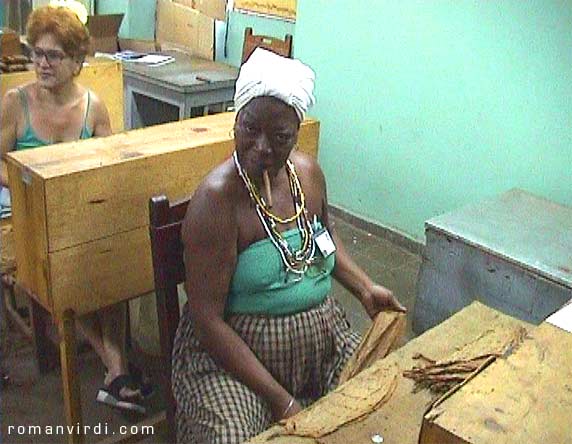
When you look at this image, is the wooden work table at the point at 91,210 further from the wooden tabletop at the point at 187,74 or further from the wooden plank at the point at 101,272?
the wooden tabletop at the point at 187,74

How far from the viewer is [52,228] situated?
1832mm

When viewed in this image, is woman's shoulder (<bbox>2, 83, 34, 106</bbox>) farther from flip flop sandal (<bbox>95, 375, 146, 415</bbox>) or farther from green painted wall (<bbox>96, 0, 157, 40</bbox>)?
green painted wall (<bbox>96, 0, 157, 40</bbox>)

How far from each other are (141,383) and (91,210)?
89 cm

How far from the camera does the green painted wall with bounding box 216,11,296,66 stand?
456 centimetres

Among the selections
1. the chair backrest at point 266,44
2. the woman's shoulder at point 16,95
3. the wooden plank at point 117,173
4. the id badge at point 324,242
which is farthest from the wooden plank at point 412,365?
the chair backrest at point 266,44

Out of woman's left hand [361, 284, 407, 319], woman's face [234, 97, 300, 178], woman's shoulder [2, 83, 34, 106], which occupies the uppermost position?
woman's face [234, 97, 300, 178]

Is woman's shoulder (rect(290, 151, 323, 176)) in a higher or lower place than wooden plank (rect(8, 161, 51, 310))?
higher

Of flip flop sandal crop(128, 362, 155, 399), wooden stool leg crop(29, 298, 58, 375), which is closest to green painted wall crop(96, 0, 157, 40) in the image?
wooden stool leg crop(29, 298, 58, 375)

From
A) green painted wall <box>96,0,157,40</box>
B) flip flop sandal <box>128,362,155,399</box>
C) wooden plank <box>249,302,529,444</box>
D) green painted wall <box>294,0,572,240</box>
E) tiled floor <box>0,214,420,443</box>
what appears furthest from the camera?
green painted wall <box>96,0,157,40</box>

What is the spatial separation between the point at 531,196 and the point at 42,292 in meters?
2.08

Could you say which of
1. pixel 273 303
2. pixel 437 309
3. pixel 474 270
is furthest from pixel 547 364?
pixel 437 309

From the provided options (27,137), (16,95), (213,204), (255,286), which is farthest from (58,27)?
(255,286)

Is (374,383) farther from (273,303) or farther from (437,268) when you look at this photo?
(437,268)

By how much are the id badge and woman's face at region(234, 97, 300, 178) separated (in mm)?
215
